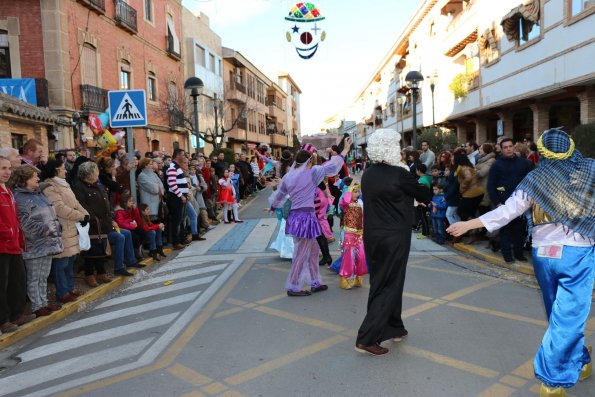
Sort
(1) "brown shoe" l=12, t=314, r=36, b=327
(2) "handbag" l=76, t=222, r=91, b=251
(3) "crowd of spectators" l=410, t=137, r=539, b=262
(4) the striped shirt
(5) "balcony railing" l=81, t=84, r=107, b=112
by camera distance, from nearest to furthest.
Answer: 1. (1) "brown shoe" l=12, t=314, r=36, b=327
2. (2) "handbag" l=76, t=222, r=91, b=251
3. (3) "crowd of spectators" l=410, t=137, r=539, b=262
4. (4) the striped shirt
5. (5) "balcony railing" l=81, t=84, r=107, b=112

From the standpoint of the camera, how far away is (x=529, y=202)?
3.58 metres

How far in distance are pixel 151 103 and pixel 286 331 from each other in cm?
2253

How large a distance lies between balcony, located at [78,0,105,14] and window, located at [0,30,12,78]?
301cm

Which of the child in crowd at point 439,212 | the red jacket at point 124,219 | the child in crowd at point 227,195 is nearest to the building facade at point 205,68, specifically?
the child in crowd at point 227,195

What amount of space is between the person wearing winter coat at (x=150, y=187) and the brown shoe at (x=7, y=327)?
4240 mm

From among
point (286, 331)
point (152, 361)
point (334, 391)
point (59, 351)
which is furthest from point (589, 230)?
point (59, 351)

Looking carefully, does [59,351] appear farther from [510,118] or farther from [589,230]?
[510,118]

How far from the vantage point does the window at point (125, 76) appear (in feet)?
72.2

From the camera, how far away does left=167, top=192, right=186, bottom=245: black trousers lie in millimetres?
10211

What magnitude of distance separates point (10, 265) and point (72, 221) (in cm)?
110

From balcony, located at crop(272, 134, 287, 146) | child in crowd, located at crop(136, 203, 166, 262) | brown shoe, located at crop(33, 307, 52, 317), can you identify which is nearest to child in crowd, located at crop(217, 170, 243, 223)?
child in crowd, located at crop(136, 203, 166, 262)

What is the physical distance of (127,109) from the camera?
342 inches

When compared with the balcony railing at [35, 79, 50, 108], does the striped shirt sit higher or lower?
lower

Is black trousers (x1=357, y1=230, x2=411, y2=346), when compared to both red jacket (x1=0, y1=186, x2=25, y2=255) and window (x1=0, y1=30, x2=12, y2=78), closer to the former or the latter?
red jacket (x1=0, y1=186, x2=25, y2=255)
